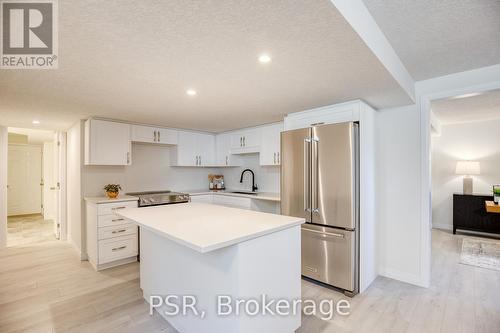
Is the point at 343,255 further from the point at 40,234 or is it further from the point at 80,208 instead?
the point at 40,234

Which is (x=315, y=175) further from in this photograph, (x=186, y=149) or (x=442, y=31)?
(x=186, y=149)

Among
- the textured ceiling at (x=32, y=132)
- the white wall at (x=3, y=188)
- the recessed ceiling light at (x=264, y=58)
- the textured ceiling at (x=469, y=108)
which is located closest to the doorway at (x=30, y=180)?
the textured ceiling at (x=32, y=132)

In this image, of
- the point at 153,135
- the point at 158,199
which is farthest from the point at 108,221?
the point at 153,135

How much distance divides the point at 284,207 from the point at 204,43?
2.18 metres

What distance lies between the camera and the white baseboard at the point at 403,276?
2.73 meters

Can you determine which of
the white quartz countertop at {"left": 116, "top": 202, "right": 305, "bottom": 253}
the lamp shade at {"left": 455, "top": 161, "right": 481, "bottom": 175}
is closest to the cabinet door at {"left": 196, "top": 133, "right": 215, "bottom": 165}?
the white quartz countertop at {"left": 116, "top": 202, "right": 305, "bottom": 253}

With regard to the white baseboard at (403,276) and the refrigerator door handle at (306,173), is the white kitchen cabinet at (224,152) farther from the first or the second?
the white baseboard at (403,276)

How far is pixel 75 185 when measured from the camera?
392cm

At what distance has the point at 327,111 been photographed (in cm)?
286

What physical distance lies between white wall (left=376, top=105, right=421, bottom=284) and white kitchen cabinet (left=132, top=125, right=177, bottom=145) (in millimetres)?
3313

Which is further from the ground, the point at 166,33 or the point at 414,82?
the point at 414,82

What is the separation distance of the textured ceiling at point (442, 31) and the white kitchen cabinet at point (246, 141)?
2400 mm

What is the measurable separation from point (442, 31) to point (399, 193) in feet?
5.91

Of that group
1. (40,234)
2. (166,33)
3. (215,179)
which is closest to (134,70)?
(166,33)
